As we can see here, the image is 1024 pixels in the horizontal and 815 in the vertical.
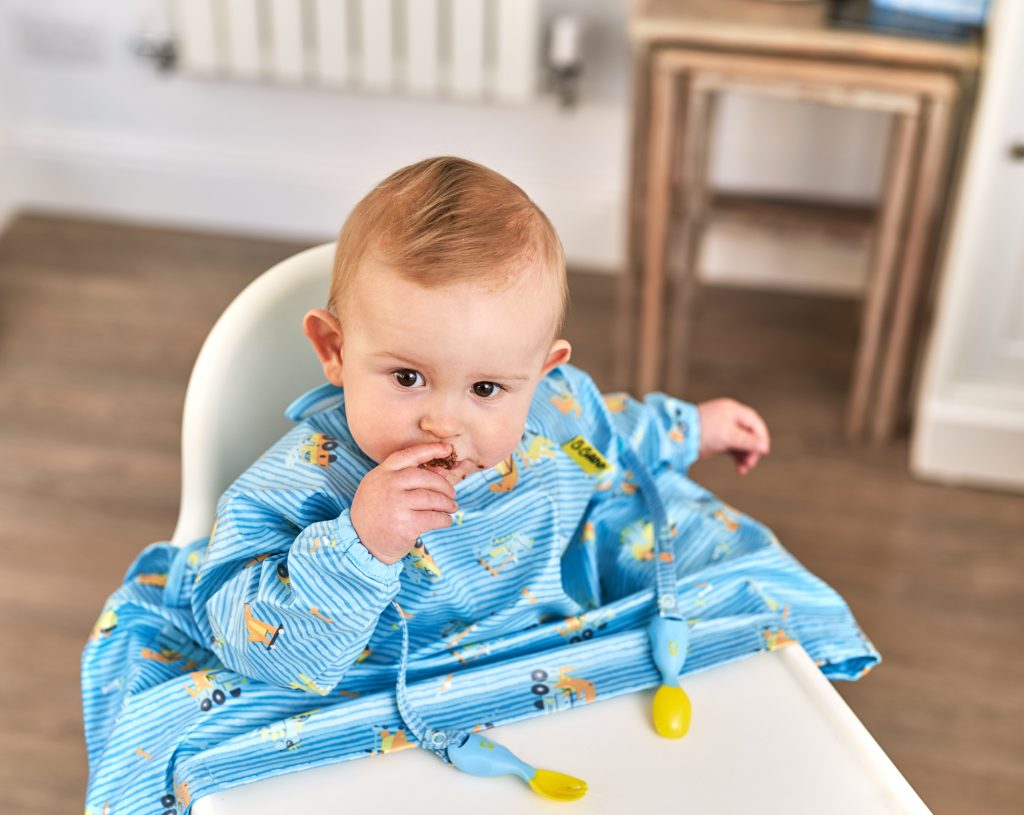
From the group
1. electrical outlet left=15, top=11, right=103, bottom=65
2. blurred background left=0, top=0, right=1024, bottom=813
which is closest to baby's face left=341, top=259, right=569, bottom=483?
blurred background left=0, top=0, right=1024, bottom=813

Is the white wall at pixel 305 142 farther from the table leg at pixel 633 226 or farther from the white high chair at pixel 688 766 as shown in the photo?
the white high chair at pixel 688 766

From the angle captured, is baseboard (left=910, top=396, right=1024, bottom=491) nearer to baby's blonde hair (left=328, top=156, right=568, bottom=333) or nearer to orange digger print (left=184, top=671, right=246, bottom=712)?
baby's blonde hair (left=328, top=156, right=568, bottom=333)

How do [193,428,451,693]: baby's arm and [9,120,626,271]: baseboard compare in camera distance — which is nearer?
[193,428,451,693]: baby's arm

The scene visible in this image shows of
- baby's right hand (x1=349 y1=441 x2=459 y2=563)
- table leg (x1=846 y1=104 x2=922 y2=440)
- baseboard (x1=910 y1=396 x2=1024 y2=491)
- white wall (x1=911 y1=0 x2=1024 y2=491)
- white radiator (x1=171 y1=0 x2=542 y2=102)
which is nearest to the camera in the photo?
baby's right hand (x1=349 y1=441 x2=459 y2=563)

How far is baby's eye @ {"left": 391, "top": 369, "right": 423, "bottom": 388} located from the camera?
0.87 metres

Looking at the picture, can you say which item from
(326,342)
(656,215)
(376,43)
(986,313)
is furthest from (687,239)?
(326,342)

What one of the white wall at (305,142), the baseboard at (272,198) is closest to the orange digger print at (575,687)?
the white wall at (305,142)

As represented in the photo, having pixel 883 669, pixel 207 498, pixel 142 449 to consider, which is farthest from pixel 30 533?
pixel 883 669

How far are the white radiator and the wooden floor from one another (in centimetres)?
43

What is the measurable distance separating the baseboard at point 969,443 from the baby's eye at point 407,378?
1428 mm

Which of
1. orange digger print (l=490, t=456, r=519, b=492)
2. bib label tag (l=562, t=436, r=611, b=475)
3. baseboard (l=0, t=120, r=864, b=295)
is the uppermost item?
orange digger print (l=490, t=456, r=519, b=492)

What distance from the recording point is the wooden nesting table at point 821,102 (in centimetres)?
190

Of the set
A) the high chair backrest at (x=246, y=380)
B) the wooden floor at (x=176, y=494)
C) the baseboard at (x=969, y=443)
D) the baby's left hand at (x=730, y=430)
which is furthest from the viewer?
the baseboard at (x=969, y=443)

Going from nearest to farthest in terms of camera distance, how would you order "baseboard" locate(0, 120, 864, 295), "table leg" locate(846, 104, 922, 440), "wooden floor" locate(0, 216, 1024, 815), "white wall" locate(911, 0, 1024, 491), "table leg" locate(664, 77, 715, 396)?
"wooden floor" locate(0, 216, 1024, 815)
"white wall" locate(911, 0, 1024, 491)
"table leg" locate(846, 104, 922, 440)
"table leg" locate(664, 77, 715, 396)
"baseboard" locate(0, 120, 864, 295)
